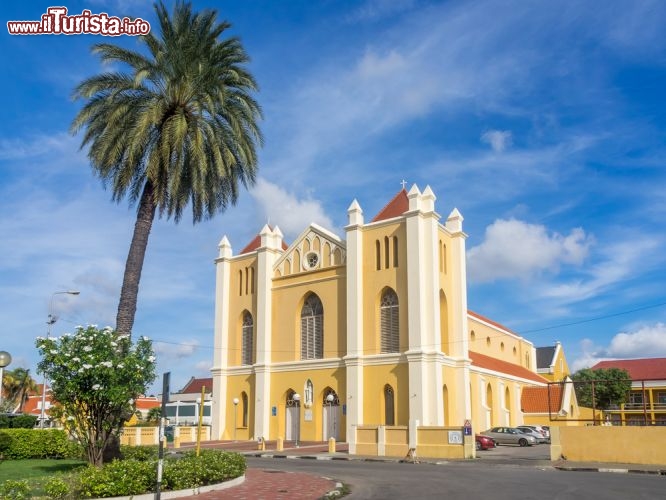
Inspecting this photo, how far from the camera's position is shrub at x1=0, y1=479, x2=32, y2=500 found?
1250 cm

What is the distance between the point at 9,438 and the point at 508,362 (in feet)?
154

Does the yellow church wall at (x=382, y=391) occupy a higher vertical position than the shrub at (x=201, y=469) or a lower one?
higher

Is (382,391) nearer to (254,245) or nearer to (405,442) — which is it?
(405,442)

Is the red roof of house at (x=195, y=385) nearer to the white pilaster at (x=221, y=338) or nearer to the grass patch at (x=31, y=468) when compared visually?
the white pilaster at (x=221, y=338)

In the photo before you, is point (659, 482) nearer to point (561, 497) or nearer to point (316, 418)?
point (561, 497)

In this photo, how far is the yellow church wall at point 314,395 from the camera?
41.8 m

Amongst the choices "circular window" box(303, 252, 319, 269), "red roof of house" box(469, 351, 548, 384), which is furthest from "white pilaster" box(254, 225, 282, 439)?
"red roof of house" box(469, 351, 548, 384)

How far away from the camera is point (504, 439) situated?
140 ft

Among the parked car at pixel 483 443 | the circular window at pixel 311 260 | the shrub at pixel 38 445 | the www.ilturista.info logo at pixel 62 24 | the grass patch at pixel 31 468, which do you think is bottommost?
the parked car at pixel 483 443

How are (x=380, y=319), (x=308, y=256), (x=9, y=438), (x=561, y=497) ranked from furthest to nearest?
1. (x=308, y=256)
2. (x=380, y=319)
3. (x=9, y=438)
4. (x=561, y=497)

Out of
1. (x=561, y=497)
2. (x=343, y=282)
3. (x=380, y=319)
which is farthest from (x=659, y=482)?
(x=343, y=282)

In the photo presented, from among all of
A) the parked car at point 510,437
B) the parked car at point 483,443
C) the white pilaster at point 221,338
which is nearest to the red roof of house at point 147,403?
the white pilaster at point 221,338

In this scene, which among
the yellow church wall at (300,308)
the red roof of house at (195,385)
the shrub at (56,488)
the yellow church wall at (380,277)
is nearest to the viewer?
the shrub at (56,488)

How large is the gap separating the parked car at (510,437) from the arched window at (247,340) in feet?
55.6
